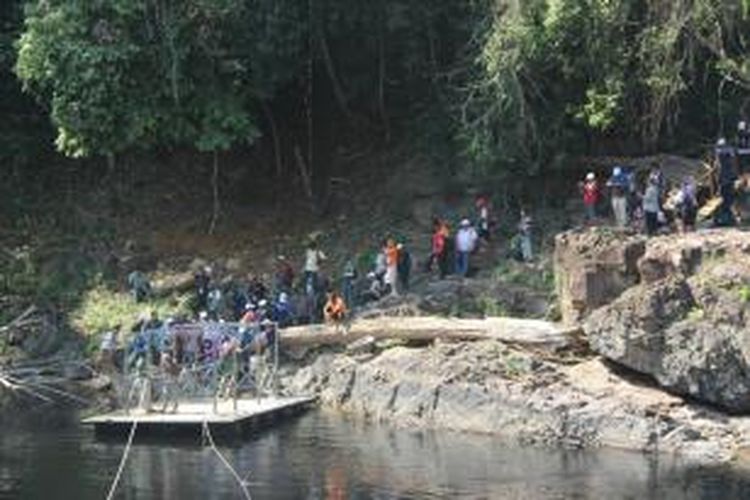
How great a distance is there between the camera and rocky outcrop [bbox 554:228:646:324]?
3509 cm

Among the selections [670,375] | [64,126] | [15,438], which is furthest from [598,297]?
[64,126]

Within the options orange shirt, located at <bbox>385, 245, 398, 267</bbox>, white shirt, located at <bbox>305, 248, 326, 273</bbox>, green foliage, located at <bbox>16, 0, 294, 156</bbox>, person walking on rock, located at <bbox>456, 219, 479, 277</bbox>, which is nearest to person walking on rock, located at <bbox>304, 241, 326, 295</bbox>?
white shirt, located at <bbox>305, 248, 326, 273</bbox>

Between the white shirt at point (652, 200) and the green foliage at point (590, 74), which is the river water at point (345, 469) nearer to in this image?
the white shirt at point (652, 200)

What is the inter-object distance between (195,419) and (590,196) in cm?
1243

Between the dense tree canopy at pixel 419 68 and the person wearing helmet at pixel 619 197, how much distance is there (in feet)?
7.10

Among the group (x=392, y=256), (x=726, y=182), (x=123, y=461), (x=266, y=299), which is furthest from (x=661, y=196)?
(x=123, y=461)

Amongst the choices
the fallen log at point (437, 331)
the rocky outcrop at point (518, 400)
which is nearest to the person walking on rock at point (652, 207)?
the fallen log at point (437, 331)

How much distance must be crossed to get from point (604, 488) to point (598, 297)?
7.72 m

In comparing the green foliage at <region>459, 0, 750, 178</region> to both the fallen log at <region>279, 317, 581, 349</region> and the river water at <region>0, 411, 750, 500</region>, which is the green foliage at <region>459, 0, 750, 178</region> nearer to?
the fallen log at <region>279, 317, 581, 349</region>

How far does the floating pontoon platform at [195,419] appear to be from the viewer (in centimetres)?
3453

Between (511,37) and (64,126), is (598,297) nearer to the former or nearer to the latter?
(511,37)

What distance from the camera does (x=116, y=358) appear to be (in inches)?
1626

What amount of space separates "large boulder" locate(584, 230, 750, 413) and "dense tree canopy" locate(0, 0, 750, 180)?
7.53 m

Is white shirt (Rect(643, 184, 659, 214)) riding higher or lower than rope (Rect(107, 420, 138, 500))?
higher
